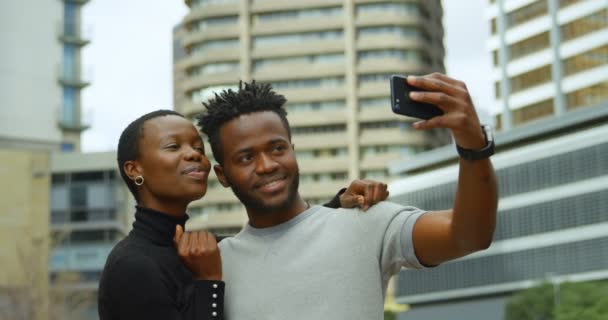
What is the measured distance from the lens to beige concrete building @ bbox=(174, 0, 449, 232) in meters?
99.6

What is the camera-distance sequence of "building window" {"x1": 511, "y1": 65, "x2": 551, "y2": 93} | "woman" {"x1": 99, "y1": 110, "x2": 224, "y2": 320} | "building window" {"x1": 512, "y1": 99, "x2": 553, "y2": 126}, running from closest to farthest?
1. "woman" {"x1": 99, "y1": 110, "x2": 224, "y2": 320}
2. "building window" {"x1": 511, "y1": 65, "x2": 551, "y2": 93}
3. "building window" {"x1": 512, "y1": 99, "x2": 553, "y2": 126}

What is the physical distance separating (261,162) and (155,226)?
0.50 meters

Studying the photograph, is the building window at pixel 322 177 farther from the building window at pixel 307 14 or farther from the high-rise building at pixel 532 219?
the building window at pixel 307 14

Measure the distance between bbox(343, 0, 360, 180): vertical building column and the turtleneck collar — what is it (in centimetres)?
9540

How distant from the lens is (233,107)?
381 centimetres

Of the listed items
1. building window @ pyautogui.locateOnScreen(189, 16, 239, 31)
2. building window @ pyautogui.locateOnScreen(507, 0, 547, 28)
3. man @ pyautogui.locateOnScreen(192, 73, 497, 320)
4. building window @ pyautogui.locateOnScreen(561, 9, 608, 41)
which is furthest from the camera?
building window @ pyautogui.locateOnScreen(189, 16, 239, 31)

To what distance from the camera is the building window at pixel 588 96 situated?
78312mm

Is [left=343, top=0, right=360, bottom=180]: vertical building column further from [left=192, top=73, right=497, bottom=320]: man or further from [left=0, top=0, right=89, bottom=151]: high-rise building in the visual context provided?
[left=192, top=73, right=497, bottom=320]: man

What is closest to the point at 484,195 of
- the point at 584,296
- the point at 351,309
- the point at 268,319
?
the point at 351,309

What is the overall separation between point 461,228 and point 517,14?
3376 inches

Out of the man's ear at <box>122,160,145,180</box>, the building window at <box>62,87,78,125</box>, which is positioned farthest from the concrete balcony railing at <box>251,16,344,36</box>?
the man's ear at <box>122,160,145,180</box>

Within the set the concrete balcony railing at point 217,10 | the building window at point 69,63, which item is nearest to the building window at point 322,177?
the concrete balcony railing at point 217,10

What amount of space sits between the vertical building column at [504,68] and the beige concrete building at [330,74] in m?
13.0

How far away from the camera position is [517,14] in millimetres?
86812
